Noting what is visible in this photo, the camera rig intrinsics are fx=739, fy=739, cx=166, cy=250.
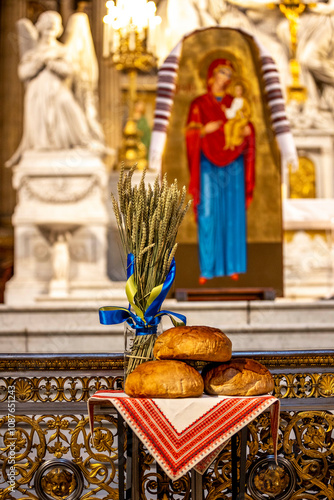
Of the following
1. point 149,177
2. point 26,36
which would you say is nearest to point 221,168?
point 149,177

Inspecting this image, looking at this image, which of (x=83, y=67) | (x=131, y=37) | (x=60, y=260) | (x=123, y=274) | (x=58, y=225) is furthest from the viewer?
(x=83, y=67)

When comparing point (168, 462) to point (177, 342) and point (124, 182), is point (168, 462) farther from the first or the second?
point (124, 182)

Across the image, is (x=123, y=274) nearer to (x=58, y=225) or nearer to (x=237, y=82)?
(x=58, y=225)

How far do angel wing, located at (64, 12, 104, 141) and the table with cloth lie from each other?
7.46m

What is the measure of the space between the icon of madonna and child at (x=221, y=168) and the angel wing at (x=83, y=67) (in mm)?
2422

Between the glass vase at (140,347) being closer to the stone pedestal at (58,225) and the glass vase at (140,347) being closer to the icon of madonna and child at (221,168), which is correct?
the icon of madonna and child at (221,168)

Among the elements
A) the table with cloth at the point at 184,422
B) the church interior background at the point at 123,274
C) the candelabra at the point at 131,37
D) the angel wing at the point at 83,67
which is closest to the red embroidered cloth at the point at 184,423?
the table with cloth at the point at 184,422

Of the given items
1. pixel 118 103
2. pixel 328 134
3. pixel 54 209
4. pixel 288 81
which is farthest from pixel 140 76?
pixel 54 209

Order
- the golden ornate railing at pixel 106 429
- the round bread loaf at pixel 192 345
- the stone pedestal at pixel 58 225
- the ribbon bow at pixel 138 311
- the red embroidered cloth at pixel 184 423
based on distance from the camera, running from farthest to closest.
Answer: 1. the stone pedestal at pixel 58 225
2. the golden ornate railing at pixel 106 429
3. the ribbon bow at pixel 138 311
4. the round bread loaf at pixel 192 345
5. the red embroidered cloth at pixel 184 423

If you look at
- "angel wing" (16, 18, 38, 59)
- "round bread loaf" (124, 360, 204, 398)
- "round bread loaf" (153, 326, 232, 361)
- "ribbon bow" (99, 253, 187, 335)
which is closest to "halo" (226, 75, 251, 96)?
"angel wing" (16, 18, 38, 59)

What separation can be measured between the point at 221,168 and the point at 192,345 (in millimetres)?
5219

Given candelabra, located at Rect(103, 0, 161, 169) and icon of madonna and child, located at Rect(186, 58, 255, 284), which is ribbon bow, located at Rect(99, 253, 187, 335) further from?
candelabra, located at Rect(103, 0, 161, 169)

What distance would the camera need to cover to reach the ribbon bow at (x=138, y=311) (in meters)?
2.59

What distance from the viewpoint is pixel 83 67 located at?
32.7 ft
